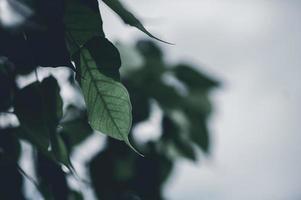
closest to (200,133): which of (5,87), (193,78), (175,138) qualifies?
(175,138)

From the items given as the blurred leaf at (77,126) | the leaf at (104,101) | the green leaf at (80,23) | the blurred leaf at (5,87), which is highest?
the green leaf at (80,23)

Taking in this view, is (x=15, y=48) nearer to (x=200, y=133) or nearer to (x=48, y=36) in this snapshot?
(x=48, y=36)

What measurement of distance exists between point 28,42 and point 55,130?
0.48 feet

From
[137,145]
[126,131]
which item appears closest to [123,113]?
[126,131]

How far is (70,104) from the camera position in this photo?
1327 millimetres

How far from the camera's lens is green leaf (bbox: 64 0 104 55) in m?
0.62

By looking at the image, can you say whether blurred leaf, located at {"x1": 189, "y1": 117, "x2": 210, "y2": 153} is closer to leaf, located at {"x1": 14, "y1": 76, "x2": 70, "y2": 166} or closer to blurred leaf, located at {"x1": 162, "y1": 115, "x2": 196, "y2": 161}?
blurred leaf, located at {"x1": 162, "y1": 115, "x2": 196, "y2": 161}

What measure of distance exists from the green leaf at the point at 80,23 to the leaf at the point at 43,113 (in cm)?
13

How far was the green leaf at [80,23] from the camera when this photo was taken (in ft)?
2.03

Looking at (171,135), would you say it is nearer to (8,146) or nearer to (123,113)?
(8,146)

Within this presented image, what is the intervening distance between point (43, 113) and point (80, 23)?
18 centimetres

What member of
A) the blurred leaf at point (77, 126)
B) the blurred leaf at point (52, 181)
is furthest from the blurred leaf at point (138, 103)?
the blurred leaf at point (52, 181)

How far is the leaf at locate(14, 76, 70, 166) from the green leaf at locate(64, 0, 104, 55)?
0.41 ft

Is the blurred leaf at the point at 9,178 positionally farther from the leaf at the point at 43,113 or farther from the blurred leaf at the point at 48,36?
the blurred leaf at the point at 48,36
